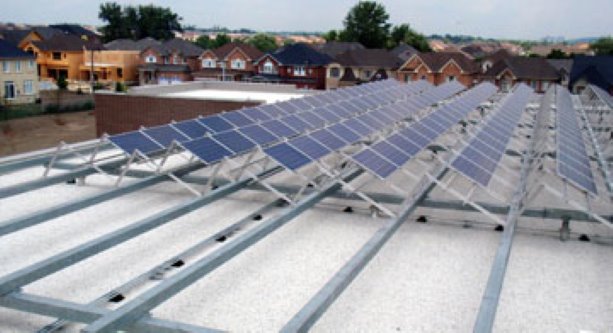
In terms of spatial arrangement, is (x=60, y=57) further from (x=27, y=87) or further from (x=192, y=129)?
(x=192, y=129)

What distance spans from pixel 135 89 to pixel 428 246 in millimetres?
25922

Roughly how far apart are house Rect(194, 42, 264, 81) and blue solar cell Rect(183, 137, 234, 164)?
74213 millimetres

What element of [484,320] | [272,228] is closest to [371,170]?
[272,228]

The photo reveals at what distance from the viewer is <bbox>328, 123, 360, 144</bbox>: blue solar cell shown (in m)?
14.8

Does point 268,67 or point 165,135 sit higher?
point 268,67

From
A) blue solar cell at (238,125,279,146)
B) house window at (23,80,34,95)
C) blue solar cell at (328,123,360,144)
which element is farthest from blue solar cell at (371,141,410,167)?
house window at (23,80,34,95)

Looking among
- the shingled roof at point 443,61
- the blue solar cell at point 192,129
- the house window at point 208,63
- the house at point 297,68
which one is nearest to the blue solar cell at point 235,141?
the blue solar cell at point 192,129

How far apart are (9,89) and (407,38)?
8418 cm

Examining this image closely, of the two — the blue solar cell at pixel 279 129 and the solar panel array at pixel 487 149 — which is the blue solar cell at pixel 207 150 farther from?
the solar panel array at pixel 487 149

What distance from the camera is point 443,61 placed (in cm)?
7975

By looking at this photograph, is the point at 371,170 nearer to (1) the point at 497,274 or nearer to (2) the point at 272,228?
(2) the point at 272,228

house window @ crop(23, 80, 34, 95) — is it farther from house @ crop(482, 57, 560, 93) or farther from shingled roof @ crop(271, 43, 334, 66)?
house @ crop(482, 57, 560, 93)

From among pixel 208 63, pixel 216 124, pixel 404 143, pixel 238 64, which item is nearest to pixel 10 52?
pixel 208 63

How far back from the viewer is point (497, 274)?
314 inches
